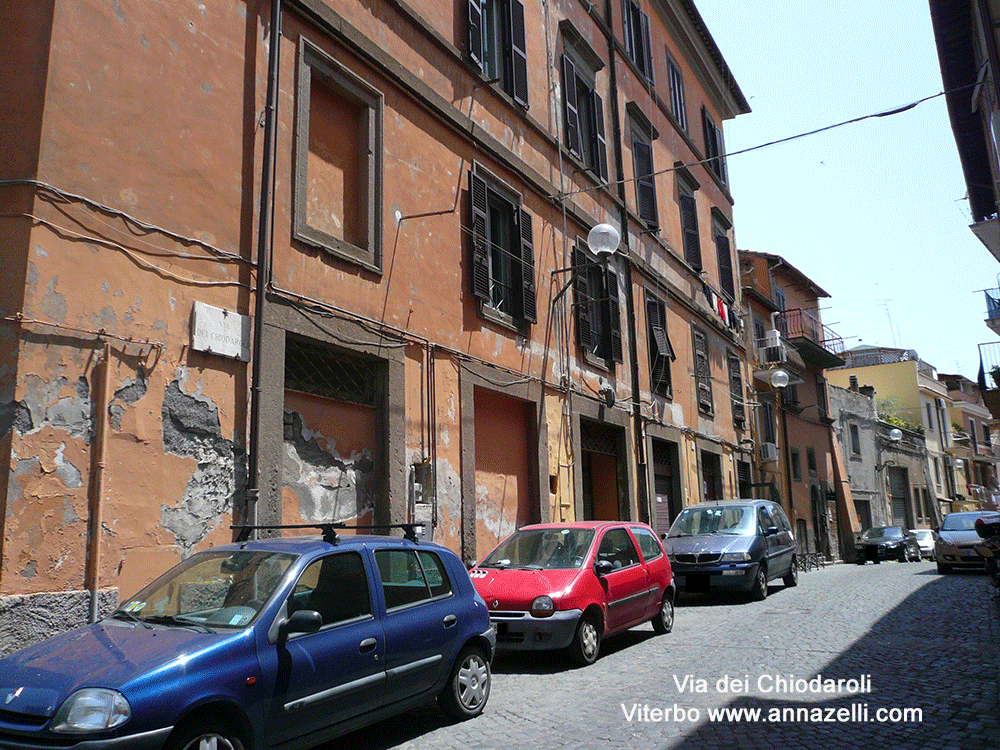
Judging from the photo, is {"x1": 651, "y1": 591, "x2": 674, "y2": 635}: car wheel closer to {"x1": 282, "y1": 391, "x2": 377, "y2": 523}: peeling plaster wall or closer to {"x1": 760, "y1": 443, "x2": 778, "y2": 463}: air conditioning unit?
{"x1": 282, "y1": 391, "x2": 377, "y2": 523}: peeling plaster wall

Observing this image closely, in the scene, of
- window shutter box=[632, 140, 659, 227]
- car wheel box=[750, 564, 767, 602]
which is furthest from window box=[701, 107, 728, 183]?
car wheel box=[750, 564, 767, 602]

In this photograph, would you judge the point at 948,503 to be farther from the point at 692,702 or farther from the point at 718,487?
the point at 692,702

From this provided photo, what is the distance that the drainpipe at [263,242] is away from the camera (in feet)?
25.6

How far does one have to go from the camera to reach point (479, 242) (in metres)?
12.1

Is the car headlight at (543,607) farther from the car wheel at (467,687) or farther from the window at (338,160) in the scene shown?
the window at (338,160)

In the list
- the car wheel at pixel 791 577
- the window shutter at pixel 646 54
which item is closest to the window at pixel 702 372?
the car wheel at pixel 791 577

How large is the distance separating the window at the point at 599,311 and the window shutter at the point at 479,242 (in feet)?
11.2

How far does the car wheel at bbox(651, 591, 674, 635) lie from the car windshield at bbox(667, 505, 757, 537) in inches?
166

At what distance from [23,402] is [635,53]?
1757cm

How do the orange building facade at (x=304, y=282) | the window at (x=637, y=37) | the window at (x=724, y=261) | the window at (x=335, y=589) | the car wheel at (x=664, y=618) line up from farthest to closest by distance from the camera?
the window at (x=724, y=261), the window at (x=637, y=37), the car wheel at (x=664, y=618), the orange building facade at (x=304, y=282), the window at (x=335, y=589)

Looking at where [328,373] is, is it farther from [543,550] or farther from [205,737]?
[205,737]

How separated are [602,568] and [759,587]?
6.09 metres

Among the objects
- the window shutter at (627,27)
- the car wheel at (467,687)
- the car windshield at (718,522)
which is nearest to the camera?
the car wheel at (467,687)

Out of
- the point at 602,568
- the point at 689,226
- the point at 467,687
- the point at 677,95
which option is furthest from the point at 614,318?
the point at 467,687
